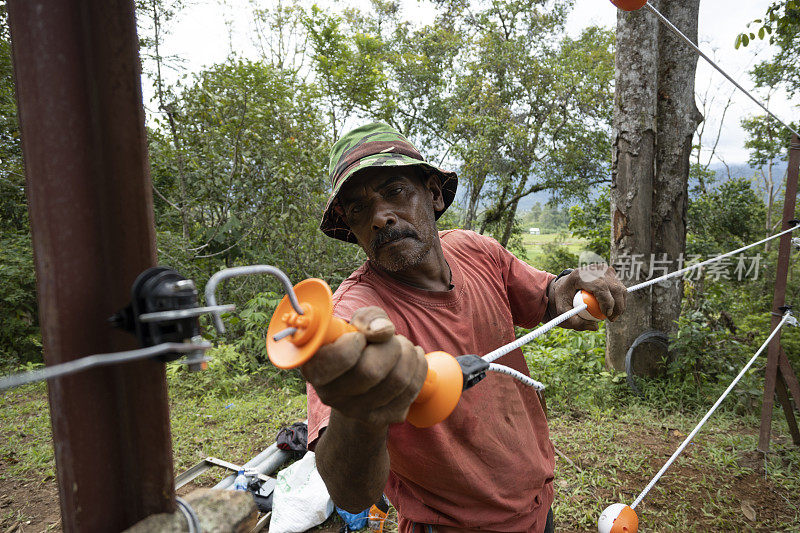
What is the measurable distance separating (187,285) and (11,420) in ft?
19.7

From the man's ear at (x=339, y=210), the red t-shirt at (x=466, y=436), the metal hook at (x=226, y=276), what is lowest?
the red t-shirt at (x=466, y=436)

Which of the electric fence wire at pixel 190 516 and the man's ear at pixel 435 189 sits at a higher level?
the man's ear at pixel 435 189

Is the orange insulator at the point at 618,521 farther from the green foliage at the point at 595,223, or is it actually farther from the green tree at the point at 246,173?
the green foliage at the point at 595,223

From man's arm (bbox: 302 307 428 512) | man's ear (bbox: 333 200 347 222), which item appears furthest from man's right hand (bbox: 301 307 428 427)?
man's ear (bbox: 333 200 347 222)

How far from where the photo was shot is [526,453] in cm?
173

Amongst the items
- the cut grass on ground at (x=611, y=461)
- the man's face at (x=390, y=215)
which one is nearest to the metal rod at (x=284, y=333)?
the man's face at (x=390, y=215)

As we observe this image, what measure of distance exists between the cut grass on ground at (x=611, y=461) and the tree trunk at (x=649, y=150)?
3.09ft

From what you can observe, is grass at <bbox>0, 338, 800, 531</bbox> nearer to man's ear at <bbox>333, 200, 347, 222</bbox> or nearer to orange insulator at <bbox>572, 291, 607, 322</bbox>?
orange insulator at <bbox>572, 291, 607, 322</bbox>

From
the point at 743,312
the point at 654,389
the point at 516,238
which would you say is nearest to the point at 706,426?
the point at 654,389

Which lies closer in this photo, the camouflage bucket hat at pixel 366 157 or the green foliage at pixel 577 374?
the camouflage bucket hat at pixel 366 157

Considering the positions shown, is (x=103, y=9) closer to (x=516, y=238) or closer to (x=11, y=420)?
(x=11, y=420)

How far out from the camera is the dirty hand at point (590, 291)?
6.26 feet

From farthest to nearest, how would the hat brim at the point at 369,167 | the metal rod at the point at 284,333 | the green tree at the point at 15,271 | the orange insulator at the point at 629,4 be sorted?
the green tree at the point at 15,271, the orange insulator at the point at 629,4, the hat brim at the point at 369,167, the metal rod at the point at 284,333

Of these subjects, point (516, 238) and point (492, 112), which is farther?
point (516, 238)
